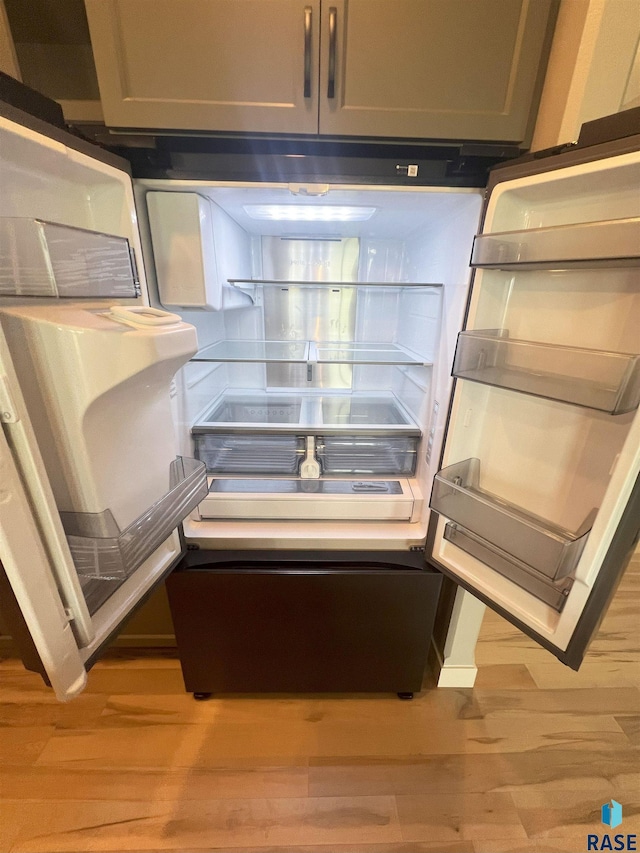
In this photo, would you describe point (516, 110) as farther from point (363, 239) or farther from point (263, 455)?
point (263, 455)

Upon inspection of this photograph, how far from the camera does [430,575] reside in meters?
1.19

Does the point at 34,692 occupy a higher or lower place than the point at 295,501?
lower

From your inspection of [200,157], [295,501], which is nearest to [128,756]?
[295,501]

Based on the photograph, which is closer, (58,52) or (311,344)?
(58,52)

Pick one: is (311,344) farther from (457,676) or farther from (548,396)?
(457,676)

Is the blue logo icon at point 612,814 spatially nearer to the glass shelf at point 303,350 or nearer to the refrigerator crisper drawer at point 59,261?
the glass shelf at point 303,350

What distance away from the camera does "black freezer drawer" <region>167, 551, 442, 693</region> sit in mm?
1193

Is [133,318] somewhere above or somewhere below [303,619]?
above

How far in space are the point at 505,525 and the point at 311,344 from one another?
0.97 meters

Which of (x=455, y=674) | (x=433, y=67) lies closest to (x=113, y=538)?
(x=433, y=67)

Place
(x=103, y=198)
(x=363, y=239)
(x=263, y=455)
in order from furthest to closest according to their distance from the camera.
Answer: (x=363, y=239)
(x=263, y=455)
(x=103, y=198)

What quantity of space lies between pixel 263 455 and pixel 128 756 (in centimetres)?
114

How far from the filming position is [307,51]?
31.8 inches

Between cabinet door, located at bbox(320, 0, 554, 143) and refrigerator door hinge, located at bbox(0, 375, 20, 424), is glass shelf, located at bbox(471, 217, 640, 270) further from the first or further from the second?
refrigerator door hinge, located at bbox(0, 375, 20, 424)
